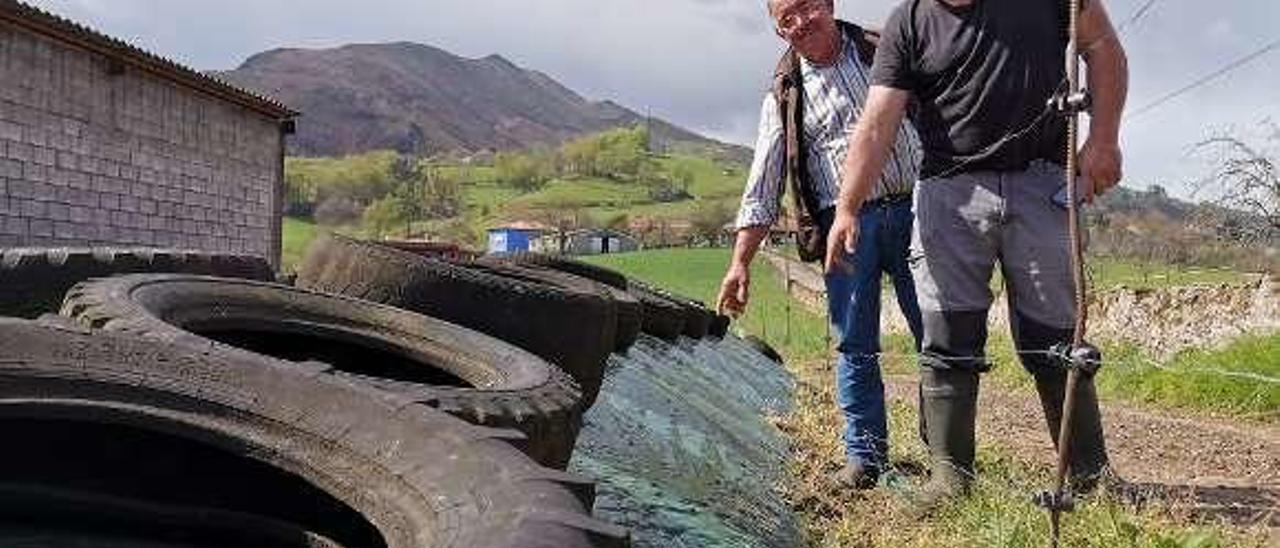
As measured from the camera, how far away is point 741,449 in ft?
14.3

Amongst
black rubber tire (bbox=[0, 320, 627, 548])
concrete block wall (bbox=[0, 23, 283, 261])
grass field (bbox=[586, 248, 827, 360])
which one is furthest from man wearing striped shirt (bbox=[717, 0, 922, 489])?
concrete block wall (bbox=[0, 23, 283, 261])

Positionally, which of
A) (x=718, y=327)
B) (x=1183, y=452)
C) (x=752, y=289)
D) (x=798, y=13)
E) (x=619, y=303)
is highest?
(x=798, y=13)

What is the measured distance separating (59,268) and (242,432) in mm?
3257

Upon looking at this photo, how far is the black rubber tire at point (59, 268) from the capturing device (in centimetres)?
479

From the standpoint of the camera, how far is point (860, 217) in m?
4.31

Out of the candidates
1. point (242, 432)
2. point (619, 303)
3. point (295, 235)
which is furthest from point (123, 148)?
point (295, 235)

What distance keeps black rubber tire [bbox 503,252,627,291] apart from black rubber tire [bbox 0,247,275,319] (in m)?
1.50

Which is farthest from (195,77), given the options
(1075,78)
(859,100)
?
(1075,78)

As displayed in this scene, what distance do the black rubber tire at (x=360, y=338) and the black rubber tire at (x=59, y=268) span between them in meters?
1.47

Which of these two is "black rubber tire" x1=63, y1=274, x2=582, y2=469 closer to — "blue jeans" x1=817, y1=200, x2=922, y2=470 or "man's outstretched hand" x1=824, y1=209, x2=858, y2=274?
"man's outstretched hand" x1=824, y1=209, x2=858, y2=274

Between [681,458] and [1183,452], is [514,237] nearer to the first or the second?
[1183,452]

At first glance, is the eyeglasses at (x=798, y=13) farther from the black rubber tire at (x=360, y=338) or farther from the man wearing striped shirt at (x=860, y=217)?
the black rubber tire at (x=360, y=338)

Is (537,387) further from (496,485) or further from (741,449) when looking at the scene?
(741,449)

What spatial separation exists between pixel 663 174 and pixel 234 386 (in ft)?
460
